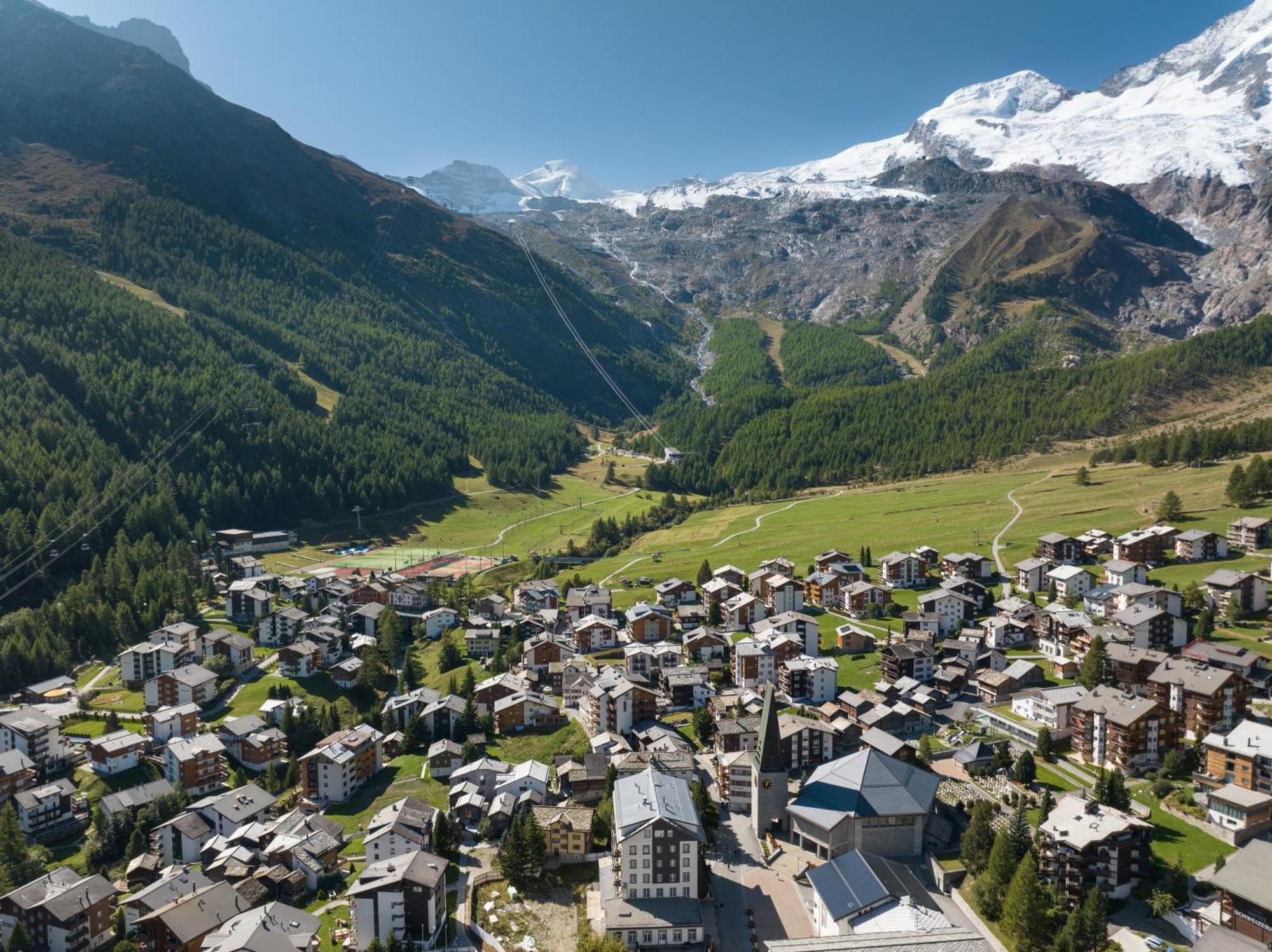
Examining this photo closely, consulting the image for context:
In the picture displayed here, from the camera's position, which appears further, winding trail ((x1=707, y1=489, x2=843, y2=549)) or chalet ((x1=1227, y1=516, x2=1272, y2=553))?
winding trail ((x1=707, y1=489, x2=843, y2=549))

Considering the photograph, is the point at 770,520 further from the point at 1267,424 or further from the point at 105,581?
the point at 105,581

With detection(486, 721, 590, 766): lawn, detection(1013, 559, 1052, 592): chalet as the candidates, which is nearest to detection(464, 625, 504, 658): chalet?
detection(486, 721, 590, 766): lawn

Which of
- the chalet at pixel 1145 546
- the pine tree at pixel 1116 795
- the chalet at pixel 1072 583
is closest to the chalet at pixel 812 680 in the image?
the pine tree at pixel 1116 795

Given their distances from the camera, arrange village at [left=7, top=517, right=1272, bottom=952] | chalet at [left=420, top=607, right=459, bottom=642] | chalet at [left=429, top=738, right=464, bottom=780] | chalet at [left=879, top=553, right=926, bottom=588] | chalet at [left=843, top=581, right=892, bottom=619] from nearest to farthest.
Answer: village at [left=7, top=517, right=1272, bottom=952], chalet at [left=429, top=738, right=464, bottom=780], chalet at [left=843, top=581, right=892, bottom=619], chalet at [left=420, top=607, right=459, bottom=642], chalet at [left=879, top=553, right=926, bottom=588]

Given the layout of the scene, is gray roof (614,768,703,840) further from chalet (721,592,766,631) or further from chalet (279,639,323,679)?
chalet (279,639,323,679)

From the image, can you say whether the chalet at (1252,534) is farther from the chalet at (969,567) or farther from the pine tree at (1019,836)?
the pine tree at (1019,836)

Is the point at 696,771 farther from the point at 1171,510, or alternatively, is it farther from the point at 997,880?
the point at 1171,510

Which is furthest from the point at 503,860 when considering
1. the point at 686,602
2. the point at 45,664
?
the point at 45,664
